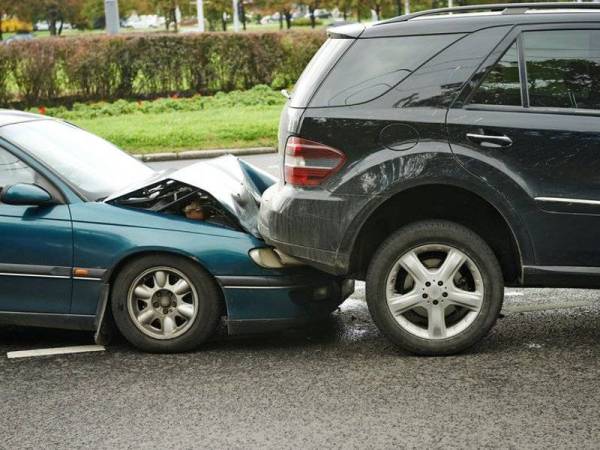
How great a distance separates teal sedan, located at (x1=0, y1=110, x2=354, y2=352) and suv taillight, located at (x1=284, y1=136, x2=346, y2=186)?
0.46m

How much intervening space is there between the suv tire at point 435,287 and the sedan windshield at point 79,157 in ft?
5.81

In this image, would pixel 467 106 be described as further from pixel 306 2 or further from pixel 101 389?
pixel 306 2

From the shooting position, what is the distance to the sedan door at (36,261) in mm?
5816

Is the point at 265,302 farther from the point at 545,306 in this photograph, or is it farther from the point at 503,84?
the point at 545,306

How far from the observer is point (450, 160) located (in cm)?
541

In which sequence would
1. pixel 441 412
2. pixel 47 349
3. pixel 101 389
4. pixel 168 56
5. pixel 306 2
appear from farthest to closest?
1. pixel 306 2
2. pixel 168 56
3. pixel 47 349
4. pixel 101 389
5. pixel 441 412

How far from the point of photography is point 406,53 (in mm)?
5590

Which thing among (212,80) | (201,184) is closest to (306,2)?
(212,80)

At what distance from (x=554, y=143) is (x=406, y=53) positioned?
0.90m

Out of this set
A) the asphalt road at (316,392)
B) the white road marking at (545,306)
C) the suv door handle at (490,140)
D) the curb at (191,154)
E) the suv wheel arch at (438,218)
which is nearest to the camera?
the asphalt road at (316,392)

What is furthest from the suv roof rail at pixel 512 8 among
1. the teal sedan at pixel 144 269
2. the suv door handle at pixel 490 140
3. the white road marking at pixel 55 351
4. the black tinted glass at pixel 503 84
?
the white road marking at pixel 55 351

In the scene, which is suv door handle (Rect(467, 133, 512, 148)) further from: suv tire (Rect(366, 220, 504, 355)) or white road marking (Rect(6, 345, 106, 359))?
white road marking (Rect(6, 345, 106, 359))

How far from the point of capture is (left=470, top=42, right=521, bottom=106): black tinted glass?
5.49 meters

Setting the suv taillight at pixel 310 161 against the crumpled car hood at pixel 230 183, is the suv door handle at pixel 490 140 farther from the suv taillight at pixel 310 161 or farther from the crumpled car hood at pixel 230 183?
the crumpled car hood at pixel 230 183
